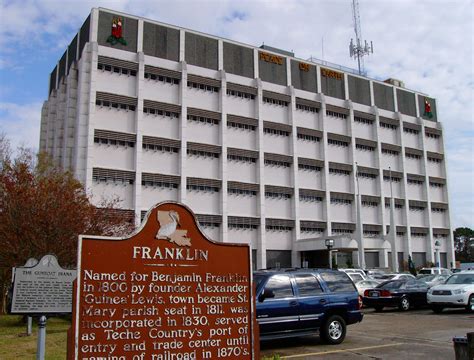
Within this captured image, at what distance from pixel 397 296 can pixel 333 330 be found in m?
10.7

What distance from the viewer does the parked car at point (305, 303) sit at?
1162 centimetres

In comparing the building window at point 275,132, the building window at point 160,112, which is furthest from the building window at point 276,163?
the building window at point 160,112

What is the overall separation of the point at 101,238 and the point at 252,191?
4569 centimetres

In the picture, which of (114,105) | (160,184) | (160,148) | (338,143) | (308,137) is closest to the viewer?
(114,105)

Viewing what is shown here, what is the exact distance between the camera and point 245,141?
5131 centimetres

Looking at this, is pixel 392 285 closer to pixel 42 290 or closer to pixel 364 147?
pixel 42 290

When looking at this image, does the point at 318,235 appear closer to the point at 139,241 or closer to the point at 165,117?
the point at 165,117

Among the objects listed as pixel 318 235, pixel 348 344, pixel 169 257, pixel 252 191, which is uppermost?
pixel 252 191

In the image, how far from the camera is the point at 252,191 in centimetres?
5078

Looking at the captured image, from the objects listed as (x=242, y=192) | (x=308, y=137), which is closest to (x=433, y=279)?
(x=242, y=192)

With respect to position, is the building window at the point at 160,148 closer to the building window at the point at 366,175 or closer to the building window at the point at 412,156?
the building window at the point at 366,175

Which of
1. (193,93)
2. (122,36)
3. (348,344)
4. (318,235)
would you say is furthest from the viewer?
(318,235)

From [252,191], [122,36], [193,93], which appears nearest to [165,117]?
[193,93]

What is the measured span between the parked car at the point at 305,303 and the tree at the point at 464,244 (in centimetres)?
9559
